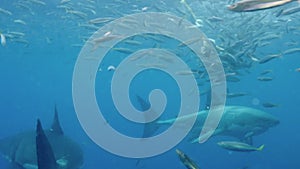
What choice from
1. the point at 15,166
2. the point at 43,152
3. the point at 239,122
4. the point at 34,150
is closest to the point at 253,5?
the point at 43,152

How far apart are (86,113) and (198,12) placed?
13344mm

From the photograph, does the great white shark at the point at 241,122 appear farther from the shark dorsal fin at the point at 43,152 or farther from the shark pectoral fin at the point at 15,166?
the shark dorsal fin at the point at 43,152

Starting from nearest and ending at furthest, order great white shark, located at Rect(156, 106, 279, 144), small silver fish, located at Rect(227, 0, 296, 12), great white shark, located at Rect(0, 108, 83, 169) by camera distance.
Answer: small silver fish, located at Rect(227, 0, 296, 12) < great white shark, located at Rect(0, 108, 83, 169) < great white shark, located at Rect(156, 106, 279, 144)

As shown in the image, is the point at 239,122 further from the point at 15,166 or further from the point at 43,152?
the point at 43,152

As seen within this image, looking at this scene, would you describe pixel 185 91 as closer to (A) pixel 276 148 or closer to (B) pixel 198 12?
(B) pixel 198 12

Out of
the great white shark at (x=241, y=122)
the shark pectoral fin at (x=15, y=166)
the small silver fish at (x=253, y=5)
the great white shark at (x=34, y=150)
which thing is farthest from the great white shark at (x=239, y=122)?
the small silver fish at (x=253, y=5)

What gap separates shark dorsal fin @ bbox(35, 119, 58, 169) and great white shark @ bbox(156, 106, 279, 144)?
5319 millimetres

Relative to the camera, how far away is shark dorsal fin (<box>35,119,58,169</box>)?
3.75 m

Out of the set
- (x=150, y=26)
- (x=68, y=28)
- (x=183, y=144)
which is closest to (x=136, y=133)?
(x=183, y=144)

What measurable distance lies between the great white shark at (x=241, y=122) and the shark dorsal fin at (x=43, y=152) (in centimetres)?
532

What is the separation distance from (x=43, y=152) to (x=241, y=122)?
20.1 feet

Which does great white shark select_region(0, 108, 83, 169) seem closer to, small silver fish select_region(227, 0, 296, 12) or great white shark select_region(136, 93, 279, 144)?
great white shark select_region(136, 93, 279, 144)

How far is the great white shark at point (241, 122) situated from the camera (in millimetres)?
8906

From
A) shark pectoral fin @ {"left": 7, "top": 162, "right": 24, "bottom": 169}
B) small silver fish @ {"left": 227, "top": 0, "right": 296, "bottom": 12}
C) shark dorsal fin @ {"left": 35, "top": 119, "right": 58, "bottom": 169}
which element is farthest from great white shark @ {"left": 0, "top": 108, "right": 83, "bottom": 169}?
small silver fish @ {"left": 227, "top": 0, "right": 296, "bottom": 12}
